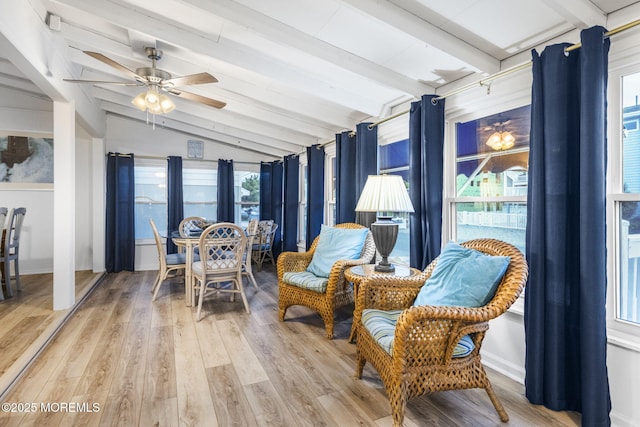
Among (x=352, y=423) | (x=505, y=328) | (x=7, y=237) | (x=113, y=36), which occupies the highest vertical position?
(x=113, y=36)

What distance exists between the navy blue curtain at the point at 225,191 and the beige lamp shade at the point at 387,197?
13.2 feet

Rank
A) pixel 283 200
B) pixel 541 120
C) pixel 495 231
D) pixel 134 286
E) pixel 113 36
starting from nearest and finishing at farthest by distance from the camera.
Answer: pixel 541 120
pixel 495 231
pixel 113 36
pixel 134 286
pixel 283 200

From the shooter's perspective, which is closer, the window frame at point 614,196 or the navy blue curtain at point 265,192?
the window frame at point 614,196

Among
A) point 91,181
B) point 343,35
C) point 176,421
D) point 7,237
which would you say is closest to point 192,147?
point 91,181

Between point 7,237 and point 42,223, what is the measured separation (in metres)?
1.48

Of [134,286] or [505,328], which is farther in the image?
[134,286]

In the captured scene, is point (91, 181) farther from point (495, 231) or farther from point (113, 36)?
point (495, 231)

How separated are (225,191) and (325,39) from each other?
4092 mm

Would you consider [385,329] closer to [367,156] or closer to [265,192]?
[367,156]

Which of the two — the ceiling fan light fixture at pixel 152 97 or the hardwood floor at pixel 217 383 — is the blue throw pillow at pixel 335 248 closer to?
the hardwood floor at pixel 217 383

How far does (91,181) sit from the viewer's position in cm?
529

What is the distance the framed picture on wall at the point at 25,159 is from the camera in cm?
470

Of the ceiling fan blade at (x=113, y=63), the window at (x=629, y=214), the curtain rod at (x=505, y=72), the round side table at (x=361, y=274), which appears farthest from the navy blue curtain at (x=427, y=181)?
the ceiling fan blade at (x=113, y=63)

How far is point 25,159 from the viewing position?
4789 mm
